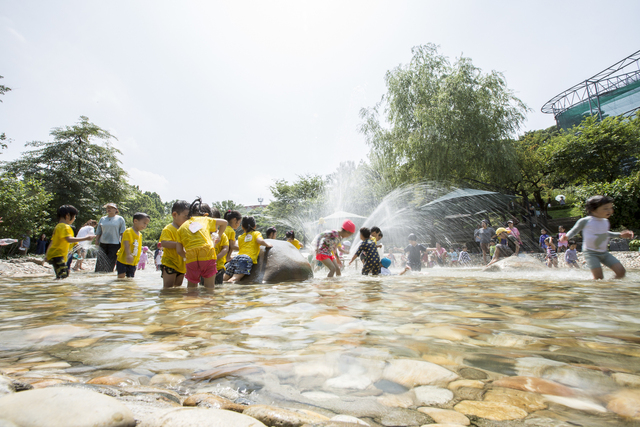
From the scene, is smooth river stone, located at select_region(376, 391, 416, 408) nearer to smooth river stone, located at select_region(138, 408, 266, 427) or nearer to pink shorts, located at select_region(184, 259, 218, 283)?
smooth river stone, located at select_region(138, 408, 266, 427)

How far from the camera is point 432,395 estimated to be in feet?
3.96

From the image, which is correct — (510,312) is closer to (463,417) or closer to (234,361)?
(463,417)

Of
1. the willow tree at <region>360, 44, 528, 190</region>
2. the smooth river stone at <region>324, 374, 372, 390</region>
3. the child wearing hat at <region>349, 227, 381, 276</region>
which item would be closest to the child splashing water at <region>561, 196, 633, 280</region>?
the child wearing hat at <region>349, 227, 381, 276</region>

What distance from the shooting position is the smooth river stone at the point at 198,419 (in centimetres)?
88

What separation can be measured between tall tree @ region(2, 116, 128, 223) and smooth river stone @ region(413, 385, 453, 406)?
3026 centimetres

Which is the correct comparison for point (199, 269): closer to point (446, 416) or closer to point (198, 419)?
point (198, 419)

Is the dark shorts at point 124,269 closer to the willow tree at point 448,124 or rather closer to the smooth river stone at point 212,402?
the smooth river stone at point 212,402

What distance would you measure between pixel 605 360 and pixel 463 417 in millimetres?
975

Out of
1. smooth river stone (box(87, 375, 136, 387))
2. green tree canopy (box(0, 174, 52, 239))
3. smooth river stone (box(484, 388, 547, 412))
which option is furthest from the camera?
green tree canopy (box(0, 174, 52, 239))

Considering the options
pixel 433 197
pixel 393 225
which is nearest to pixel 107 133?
pixel 393 225

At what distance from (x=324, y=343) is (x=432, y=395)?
0.78 meters

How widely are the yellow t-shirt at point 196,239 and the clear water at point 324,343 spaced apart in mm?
1066

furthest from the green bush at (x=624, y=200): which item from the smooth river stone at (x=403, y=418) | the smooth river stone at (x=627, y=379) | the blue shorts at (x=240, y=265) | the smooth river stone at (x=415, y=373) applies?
the smooth river stone at (x=403, y=418)

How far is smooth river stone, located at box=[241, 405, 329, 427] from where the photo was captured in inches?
38.4
